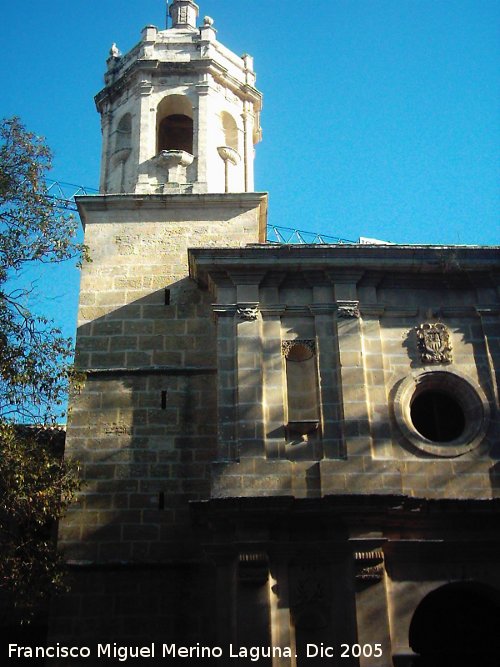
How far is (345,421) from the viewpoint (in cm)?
1458

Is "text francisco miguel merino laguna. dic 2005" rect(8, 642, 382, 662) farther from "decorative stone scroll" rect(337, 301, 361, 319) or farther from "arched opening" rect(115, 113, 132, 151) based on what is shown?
"arched opening" rect(115, 113, 132, 151)

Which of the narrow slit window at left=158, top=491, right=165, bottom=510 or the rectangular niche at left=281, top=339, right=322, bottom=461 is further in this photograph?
the narrow slit window at left=158, top=491, right=165, bottom=510

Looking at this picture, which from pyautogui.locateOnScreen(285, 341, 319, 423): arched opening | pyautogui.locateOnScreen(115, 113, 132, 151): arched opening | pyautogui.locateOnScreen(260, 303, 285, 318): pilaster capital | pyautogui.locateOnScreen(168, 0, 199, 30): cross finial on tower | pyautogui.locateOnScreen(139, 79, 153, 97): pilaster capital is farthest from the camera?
pyautogui.locateOnScreen(168, 0, 199, 30): cross finial on tower

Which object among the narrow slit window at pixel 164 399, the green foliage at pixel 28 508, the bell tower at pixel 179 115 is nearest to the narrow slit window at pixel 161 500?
the narrow slit window at pixel 164 399

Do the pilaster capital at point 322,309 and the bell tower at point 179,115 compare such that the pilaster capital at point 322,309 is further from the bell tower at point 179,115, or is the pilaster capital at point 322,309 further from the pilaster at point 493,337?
the bell tower at point 179,115

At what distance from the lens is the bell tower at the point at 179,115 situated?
19.5m

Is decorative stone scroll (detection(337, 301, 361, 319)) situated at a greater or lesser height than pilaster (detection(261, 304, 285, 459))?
greater

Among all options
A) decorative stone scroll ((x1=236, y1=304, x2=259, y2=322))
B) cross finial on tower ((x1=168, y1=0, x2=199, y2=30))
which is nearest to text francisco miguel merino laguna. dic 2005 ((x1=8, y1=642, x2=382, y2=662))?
decorative stone scroll ((x1=236, y1=304, x2=259, y2=322))

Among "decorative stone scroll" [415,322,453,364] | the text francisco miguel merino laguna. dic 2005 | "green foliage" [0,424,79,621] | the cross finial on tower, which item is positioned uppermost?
the cross finial on tower

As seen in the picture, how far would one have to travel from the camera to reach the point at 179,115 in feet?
70.3

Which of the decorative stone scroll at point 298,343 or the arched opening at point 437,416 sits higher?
Result: the decorative stone scroll at point 298,343

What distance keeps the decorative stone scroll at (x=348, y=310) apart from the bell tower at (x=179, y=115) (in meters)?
5.25

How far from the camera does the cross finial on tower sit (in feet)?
74.3

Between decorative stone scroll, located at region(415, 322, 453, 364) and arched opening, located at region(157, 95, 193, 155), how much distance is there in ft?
27.2
